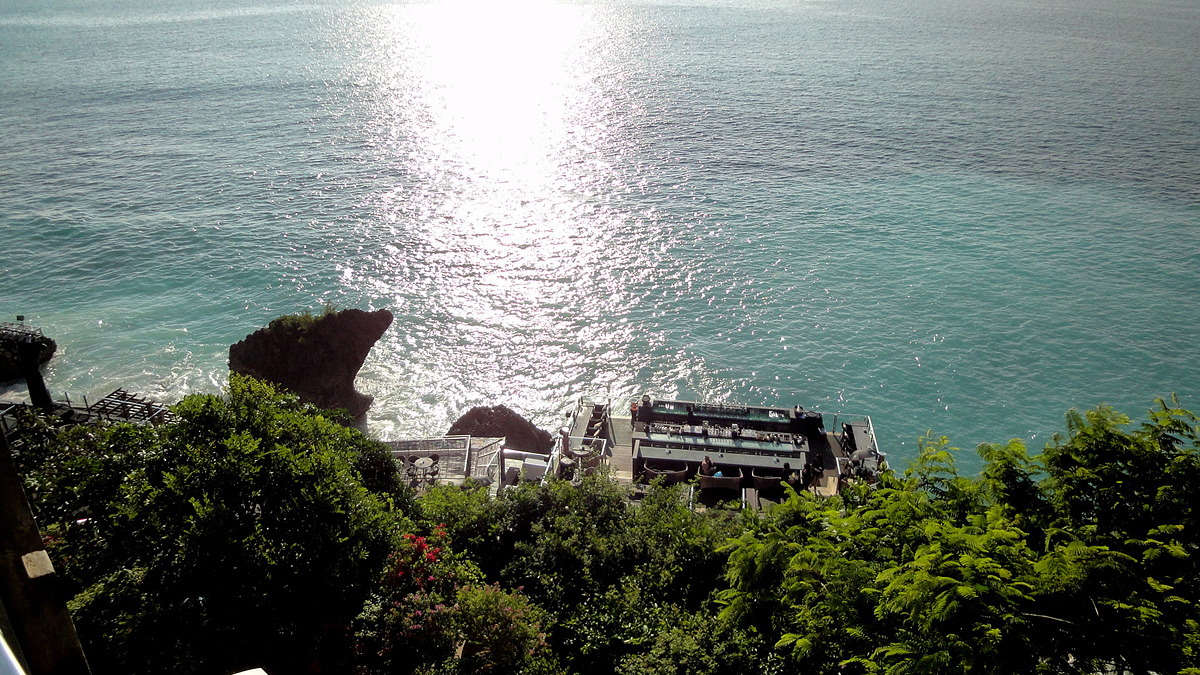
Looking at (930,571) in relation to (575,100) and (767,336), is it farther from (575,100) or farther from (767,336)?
(575,100)

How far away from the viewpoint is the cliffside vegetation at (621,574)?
9.15 m

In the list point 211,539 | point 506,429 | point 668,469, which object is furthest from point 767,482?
point 211,539

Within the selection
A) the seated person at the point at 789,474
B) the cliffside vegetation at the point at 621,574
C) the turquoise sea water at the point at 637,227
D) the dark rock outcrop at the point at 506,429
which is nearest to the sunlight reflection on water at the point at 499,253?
the turquoise sea water at the point at 637,227

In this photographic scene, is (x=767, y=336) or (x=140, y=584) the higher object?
(x=767, y=336)

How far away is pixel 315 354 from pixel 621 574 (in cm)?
2328

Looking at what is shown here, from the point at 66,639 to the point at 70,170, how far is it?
79318 mm

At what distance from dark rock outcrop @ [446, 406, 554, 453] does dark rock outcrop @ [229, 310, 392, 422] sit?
611cm

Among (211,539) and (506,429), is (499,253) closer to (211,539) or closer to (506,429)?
(506,429)

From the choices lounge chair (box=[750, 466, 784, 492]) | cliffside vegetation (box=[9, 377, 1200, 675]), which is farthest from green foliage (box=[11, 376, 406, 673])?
lounge chair (box=[750, 466, 784, 492])

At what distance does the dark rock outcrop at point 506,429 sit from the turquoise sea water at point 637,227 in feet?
12.5

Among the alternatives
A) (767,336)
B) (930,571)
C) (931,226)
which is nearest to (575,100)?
(931,226)

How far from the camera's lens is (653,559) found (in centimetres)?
1495

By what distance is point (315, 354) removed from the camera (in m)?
33.4

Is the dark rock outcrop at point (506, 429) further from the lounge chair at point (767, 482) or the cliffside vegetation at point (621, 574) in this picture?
the cliffside vegetation at point (621, 574)
